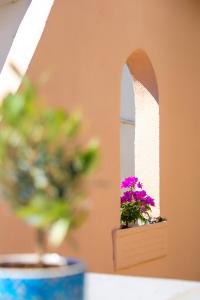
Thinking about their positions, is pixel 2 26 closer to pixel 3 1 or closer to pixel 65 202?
pixel 3 1

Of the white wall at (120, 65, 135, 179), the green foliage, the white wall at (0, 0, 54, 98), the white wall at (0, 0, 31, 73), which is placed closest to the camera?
the white wall at (0, 0, 54, 98)

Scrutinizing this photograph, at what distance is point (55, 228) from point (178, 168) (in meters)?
3.22

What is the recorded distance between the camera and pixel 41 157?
26.2 inches

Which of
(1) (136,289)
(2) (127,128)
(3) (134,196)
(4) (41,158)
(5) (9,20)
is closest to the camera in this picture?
(4) (41,158)

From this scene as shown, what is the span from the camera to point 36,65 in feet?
7.31

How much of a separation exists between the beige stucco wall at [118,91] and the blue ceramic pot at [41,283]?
4.47ft

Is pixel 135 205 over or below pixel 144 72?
below

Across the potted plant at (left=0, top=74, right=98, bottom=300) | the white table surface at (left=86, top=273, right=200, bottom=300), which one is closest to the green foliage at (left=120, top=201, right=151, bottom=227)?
the white table surface at (left=86, top=273, right=200, bottom=300)

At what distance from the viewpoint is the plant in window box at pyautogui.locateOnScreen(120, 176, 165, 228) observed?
10.4 feet

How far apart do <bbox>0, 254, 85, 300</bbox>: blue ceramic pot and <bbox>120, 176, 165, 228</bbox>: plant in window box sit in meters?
2.40

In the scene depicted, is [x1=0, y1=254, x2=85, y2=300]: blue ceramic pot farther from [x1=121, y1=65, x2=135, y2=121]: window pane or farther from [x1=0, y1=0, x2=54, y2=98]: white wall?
[x1=121, y1=65, x2=135, y2=121]: window pane

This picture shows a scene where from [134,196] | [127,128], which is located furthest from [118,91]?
[127,128]

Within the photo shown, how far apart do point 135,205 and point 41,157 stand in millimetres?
2608

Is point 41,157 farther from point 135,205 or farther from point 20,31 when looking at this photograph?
point 135,205
